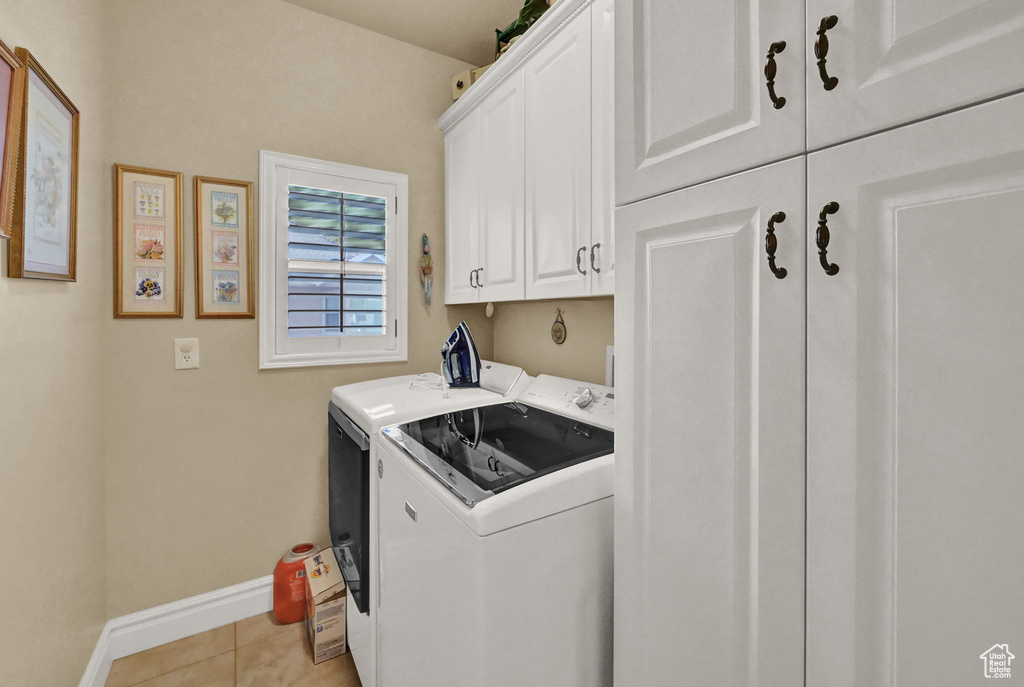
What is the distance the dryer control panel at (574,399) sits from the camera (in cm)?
146

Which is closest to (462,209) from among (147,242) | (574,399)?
(574,399)

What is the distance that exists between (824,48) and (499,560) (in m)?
0.98

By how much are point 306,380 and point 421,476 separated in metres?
1.32

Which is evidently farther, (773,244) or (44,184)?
(44,184)

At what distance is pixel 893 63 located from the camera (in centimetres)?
54

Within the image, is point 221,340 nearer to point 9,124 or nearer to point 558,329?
point 9,124

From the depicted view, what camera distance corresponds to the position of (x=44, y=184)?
1.23 meters

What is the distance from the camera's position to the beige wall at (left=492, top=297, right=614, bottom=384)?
6.22 ft

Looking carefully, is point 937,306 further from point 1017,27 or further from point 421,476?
point 421,476

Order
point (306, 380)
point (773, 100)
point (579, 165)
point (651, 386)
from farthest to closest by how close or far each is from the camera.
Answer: point (306, 380)
point (579, 165)
point (651, 386)
point (773, 100)

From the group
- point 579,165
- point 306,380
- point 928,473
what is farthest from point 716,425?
point 306,380

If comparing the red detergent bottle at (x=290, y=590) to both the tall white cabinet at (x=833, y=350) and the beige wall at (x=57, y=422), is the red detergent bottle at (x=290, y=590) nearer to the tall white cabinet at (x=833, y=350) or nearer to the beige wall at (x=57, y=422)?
the beige wall at (x=57, y=422)

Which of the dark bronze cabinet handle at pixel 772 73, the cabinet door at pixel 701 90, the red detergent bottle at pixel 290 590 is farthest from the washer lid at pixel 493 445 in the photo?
the red detergent bottle at pixel 290 590

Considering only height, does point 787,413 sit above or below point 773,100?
below
